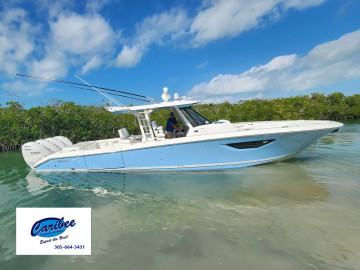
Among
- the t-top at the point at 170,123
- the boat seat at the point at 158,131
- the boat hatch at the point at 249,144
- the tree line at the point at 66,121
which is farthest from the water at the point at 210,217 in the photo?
the tree line at the point at 66,121

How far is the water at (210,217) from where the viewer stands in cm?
260

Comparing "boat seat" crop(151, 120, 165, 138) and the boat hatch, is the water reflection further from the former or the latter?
"boat seat" crop(151, 120, 165, 138)

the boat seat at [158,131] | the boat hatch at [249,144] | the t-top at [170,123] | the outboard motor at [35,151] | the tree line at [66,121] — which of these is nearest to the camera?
the boat hatch at [249,144]

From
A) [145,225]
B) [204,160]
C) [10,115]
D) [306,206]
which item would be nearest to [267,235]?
[306,206]

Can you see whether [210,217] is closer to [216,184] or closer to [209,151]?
[216,184]

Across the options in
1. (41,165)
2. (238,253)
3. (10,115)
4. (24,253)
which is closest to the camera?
(238,253)

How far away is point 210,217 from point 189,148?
248 centimetres

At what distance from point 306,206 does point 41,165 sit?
26.8ft

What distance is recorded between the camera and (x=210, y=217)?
3625 mm

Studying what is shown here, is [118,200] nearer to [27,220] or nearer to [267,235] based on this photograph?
[27,220]

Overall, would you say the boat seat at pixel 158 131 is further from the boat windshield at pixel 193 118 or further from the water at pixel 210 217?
the water at pixel 210 217

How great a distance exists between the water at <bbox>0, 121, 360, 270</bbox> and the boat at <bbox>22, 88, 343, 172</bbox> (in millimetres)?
399

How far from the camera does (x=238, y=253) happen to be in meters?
2.65

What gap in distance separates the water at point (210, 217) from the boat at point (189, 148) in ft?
1.31
